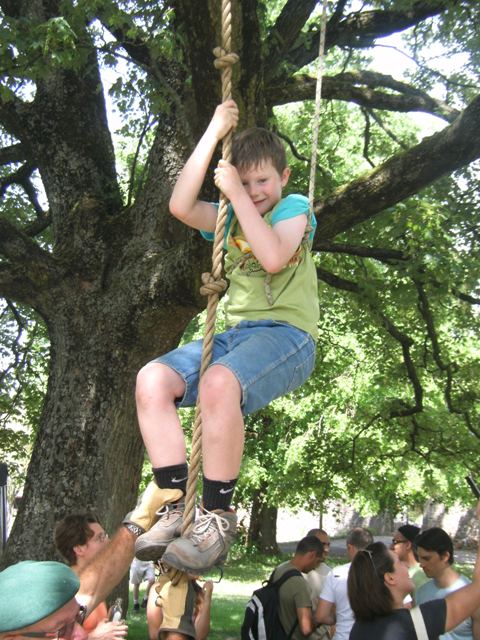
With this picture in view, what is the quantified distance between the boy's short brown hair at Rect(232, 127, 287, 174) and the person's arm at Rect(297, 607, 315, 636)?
11.7 ft

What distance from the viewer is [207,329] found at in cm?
295

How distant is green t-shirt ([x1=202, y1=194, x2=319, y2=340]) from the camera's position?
3195 mm

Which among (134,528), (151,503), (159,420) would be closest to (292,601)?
(134,528)

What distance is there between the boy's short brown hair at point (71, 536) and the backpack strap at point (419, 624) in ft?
5.83

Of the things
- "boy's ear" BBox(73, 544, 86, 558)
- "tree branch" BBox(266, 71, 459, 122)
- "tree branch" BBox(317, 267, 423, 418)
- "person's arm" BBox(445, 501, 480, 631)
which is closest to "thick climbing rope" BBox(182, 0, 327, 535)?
"person's arm" BBox(445, 501, 480, 631)

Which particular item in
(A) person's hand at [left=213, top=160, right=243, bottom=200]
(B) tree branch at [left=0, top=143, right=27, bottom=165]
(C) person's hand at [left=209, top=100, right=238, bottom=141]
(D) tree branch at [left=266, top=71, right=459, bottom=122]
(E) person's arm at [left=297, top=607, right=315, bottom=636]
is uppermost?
(D) tree branch at [left=266, top=71, right=459, bottom=122]

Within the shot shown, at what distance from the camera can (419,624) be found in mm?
3615

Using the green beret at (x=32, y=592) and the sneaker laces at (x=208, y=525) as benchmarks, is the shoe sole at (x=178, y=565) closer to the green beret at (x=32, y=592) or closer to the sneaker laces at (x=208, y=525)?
the sneaker laces at (x=208, y=525)

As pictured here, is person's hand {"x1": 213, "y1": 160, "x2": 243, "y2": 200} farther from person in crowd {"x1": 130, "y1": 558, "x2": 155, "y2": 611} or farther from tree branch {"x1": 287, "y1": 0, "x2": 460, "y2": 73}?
person in crowd {"x1": 130, "y1": 558, "x2": 155, "y2": 611}

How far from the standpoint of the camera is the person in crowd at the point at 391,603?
3.62m

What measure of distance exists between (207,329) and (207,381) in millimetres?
188

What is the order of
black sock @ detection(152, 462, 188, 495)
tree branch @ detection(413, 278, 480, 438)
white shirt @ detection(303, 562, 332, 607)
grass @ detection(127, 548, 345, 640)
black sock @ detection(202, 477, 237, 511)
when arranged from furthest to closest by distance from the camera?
grass @ detection(127, 548, 345, 640) < tree branch @ detection(413, 278, 480, 438) < white shirt @ detection(303, 562, 332, 607) < black sock @ detection(152, 462, 188, 495) < black sock @ detection(202, 477, 237, 511)

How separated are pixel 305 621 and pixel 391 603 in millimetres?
2048

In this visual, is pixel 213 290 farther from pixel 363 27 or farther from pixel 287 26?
pixel 363 27
